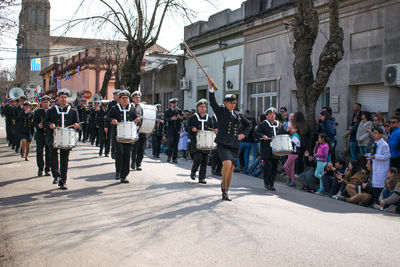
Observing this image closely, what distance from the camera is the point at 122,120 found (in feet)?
36.0

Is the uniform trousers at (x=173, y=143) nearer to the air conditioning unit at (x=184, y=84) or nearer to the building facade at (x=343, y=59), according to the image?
the building facade at (x=343, y=59)

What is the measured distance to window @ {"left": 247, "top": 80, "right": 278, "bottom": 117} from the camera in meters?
20.9

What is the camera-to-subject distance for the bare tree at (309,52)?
13.1 m

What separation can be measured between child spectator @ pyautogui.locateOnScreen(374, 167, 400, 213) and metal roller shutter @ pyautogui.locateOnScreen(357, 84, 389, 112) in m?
5.86

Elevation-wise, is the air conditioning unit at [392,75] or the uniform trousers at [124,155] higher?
the air conditioning unit at [392,75]

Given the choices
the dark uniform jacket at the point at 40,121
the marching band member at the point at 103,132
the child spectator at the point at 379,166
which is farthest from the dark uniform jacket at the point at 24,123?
the child spectator at the point at 379,166

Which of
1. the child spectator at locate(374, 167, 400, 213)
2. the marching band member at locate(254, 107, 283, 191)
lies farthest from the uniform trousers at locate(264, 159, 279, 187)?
the child spectator at locate(374, 167, 400, 213)

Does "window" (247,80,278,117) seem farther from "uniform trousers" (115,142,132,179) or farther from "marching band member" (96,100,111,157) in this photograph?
"uniform trousers" (115,142,132,179)

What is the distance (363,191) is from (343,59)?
734 cm

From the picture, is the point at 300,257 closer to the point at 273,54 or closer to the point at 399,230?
the point at 399,230

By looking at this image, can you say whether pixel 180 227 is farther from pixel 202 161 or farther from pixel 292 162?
pixel 292 162

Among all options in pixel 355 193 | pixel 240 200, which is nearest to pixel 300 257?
pixel 240 200

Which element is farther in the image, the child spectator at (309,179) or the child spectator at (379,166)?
the child spectator at (309,179)

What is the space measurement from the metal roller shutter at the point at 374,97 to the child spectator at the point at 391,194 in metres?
5.86
